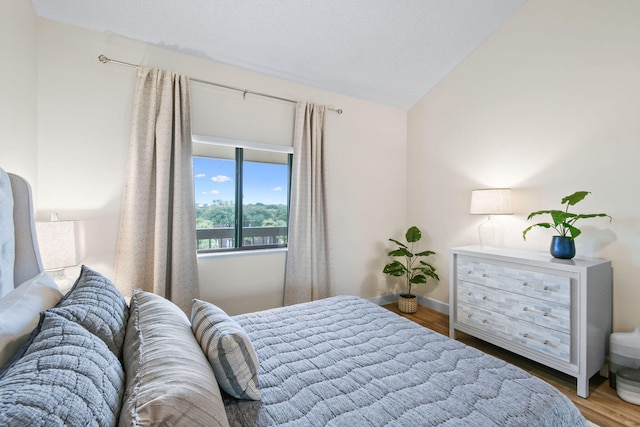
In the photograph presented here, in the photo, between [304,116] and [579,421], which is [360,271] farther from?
[579,421]

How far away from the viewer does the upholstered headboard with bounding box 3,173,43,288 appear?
4.79ft

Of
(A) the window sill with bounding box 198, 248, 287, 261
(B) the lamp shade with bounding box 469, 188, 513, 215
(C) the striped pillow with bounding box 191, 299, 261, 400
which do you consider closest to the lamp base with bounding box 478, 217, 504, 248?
(B) the lamp shade with bounding box 469, 188, 513, 215

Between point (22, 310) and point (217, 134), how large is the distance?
83.0 inches

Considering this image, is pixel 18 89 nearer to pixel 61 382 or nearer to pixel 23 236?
pixel 23 236

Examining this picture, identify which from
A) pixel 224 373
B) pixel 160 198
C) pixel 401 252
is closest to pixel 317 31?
pixel 160 198

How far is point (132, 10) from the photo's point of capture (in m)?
2.18

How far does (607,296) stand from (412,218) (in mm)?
2033

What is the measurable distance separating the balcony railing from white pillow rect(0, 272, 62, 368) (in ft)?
5.33

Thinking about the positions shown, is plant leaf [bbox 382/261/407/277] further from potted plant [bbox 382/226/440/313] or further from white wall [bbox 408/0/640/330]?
white wall [bbox 408/0/640/330]

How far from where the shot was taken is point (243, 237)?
307cm

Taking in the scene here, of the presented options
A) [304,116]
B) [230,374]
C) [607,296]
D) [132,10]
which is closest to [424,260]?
[607,296]

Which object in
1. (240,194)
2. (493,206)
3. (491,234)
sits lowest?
(491,234)

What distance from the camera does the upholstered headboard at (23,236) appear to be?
1.46 meters

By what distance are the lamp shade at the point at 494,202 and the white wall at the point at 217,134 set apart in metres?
1.24
